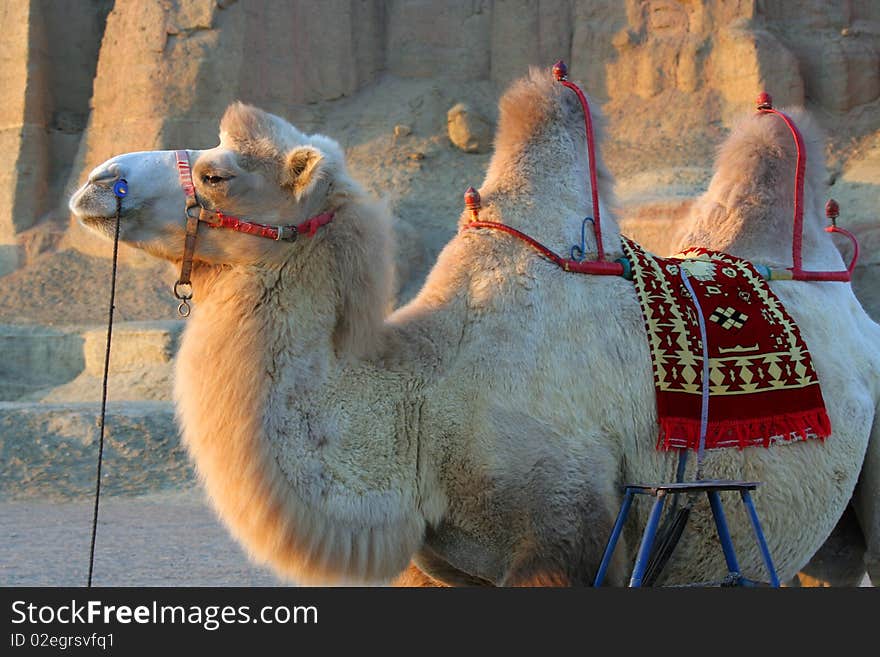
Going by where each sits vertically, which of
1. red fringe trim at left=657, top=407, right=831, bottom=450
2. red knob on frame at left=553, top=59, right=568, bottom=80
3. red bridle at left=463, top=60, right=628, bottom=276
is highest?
red knob on frame at left=553, top=59, right=568, bottom=80

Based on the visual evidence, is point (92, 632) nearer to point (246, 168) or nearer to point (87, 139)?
point (246, 168)

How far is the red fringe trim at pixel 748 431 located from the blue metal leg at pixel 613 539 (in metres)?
0.39

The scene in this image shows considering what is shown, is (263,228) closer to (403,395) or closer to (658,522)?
(403,395)

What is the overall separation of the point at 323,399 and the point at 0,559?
246 inches

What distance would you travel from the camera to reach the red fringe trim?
384cm

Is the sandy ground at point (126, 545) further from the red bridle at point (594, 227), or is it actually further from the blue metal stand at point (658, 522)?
the blue metal stand at point (658, 522)

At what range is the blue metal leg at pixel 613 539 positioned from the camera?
11.3 feet

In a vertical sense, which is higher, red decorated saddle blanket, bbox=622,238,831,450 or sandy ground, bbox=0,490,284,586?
red decorated saddle blanket, bbox=622,238,831,450

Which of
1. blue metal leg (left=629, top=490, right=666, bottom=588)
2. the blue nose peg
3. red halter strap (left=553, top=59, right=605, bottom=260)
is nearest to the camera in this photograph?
blue metal leg (left=629, top=490, right=666, bottom=588)

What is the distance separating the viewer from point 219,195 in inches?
149

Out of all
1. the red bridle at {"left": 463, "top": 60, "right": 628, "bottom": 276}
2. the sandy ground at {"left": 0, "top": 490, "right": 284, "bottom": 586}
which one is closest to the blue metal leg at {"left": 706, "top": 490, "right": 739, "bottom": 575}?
the red bridle at {"left": 463, "top": 60, "right": 628, "bottom": 276}

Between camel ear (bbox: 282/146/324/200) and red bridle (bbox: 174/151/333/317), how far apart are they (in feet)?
0.33

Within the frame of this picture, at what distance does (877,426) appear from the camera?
14.7 ft

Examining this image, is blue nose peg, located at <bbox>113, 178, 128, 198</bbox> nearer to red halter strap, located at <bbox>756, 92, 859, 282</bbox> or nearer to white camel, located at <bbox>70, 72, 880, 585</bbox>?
white camel, located at <bbox>70, 72, 880, 585</bbox>
